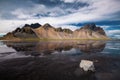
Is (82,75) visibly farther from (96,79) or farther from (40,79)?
(40,79)

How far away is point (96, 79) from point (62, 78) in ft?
14.3

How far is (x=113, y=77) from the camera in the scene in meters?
15.5

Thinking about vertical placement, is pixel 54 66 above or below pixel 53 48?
above

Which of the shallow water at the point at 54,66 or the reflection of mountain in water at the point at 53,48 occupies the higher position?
the shallow water at the point at 54,66

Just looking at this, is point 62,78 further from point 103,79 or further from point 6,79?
point 6,79

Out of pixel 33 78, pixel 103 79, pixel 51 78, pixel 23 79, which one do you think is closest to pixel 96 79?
pixel 103 79

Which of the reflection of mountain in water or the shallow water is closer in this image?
the shallow water

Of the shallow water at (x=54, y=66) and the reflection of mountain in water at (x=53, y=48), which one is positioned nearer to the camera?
the shallow water at (x=54, y=66)

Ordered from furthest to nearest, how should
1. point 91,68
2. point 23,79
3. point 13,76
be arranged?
point 91,68 < point 13,76 < point 23,79

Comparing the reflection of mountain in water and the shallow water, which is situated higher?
the shallow water

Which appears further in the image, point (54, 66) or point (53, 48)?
point (53, 48)

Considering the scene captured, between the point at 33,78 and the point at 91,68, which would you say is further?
the point at 91,68

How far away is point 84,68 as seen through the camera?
737 inches

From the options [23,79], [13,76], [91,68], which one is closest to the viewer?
[23,79]
